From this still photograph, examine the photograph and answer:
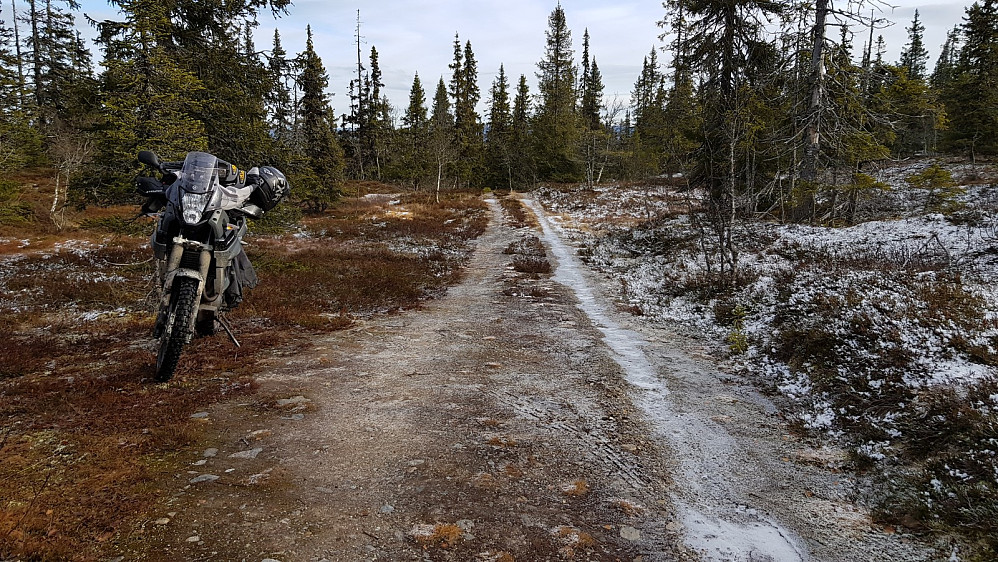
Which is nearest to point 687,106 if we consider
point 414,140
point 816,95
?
point 816,95

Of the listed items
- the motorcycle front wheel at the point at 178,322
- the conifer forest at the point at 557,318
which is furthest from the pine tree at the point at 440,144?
the motorcycle front wheel at the point at 178,322

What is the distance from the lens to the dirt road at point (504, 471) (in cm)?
288

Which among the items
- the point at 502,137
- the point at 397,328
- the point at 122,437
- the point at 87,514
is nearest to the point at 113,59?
the point at 397,328

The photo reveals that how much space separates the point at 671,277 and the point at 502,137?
46496 mm

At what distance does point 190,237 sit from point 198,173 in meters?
0.74

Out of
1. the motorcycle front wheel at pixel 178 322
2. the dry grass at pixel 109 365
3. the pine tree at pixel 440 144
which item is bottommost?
the dry grass at pixel 109 365

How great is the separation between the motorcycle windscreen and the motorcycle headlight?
7 cm

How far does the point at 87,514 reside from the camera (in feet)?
9.16

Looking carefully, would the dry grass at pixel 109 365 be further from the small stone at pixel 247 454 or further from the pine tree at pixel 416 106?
the pine tree at pixel 416 106

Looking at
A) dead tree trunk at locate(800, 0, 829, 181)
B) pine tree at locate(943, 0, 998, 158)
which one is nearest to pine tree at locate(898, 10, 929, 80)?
pine tree at locate(943, 0, 998, 158)

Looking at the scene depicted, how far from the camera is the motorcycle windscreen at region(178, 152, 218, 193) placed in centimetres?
502

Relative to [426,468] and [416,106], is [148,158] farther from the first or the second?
[416,106]

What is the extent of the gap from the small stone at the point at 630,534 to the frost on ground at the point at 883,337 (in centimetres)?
185

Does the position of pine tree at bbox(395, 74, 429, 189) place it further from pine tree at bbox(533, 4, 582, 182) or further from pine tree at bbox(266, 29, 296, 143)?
pine tree at bbox(266, 29, 296, 143)
